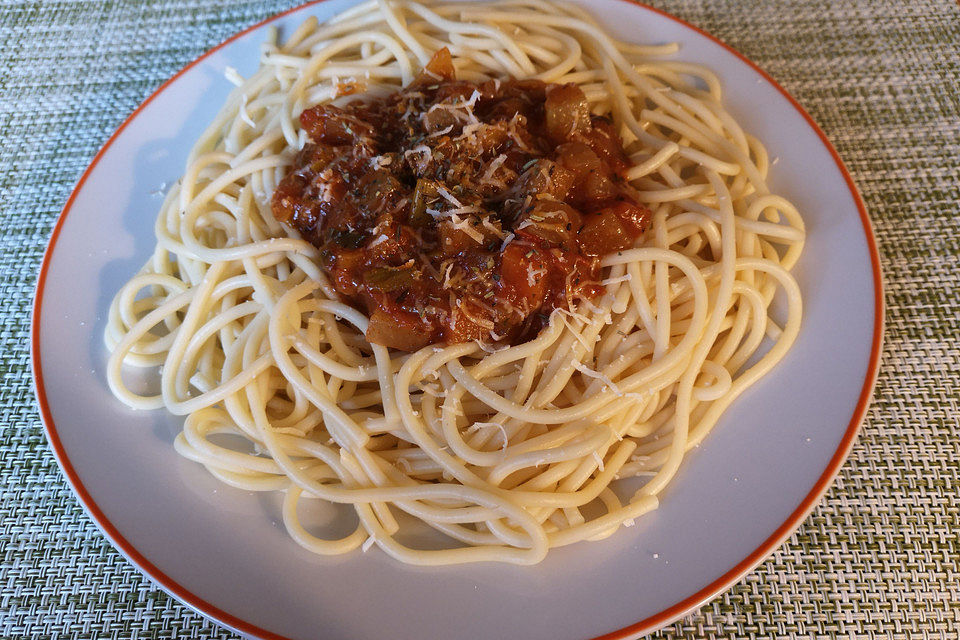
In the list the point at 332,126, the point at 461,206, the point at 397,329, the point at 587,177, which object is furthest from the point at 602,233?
the point at 332,126

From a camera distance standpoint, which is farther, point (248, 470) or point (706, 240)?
point (706, 240)

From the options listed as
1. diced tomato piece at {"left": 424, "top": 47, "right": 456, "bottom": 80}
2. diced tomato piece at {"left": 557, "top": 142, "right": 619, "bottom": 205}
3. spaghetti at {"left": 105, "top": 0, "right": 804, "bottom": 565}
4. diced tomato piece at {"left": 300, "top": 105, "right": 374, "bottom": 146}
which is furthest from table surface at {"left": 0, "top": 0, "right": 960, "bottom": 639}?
diced tomato piece at {"left": 424, "top": 47, "right": 456, "bottom": 80}

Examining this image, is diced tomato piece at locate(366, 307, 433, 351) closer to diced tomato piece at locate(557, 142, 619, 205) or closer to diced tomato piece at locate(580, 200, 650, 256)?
diced tomato piece at locate(580, 200, 650, 256)

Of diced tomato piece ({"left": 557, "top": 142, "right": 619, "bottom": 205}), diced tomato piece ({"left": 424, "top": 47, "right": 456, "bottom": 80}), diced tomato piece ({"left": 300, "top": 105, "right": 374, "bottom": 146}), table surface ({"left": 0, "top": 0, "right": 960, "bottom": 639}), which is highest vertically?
diced tomato piece ({"left": 424, "top": 47, "right": 456, "bottom": 80})

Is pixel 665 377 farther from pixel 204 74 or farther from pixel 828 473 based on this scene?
pixel 204 74

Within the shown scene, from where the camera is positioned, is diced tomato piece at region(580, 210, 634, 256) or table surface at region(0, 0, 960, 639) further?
diced tomato piece at region(580, 210, 634, 256)

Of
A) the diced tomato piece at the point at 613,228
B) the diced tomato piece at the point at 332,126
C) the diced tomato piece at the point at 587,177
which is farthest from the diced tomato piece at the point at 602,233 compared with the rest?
the diced tomato piece at the point at 332,126

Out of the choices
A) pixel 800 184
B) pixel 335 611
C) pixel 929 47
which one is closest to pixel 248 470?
pixel 335 611
